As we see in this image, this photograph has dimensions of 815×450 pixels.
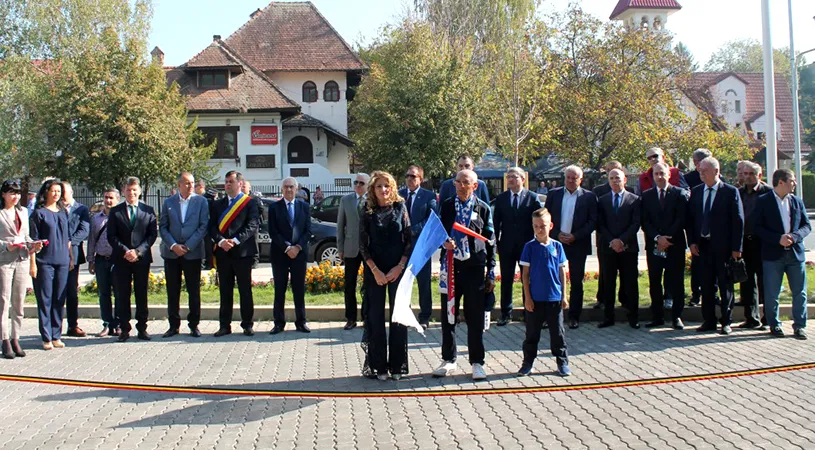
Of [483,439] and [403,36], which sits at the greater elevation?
[403,36]

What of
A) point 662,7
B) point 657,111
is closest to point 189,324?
point 657,111

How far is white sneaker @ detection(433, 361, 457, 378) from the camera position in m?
7.64

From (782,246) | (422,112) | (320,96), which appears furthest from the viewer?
(320,96)

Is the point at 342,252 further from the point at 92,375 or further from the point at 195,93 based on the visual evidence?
the point at 195,93

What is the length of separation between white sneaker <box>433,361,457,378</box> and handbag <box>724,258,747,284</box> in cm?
404

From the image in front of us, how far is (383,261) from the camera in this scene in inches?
301

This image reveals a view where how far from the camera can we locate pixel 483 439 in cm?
573

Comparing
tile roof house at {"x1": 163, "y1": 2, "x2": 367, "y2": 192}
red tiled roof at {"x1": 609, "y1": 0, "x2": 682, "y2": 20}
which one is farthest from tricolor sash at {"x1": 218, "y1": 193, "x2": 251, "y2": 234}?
red tiled roof at {"x1": 609, "y1": 0, "x2": 682, "y2": 20}

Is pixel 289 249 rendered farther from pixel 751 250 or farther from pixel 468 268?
pixel 751 250

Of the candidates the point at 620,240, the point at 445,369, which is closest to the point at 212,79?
the point at 620,240

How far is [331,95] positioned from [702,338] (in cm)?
4198

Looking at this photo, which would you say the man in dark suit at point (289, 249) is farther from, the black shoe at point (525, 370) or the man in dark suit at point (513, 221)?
the black shoe at point (525, 370)

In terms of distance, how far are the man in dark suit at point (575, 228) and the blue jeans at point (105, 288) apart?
6.00 m

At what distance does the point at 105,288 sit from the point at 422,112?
29.2 m
